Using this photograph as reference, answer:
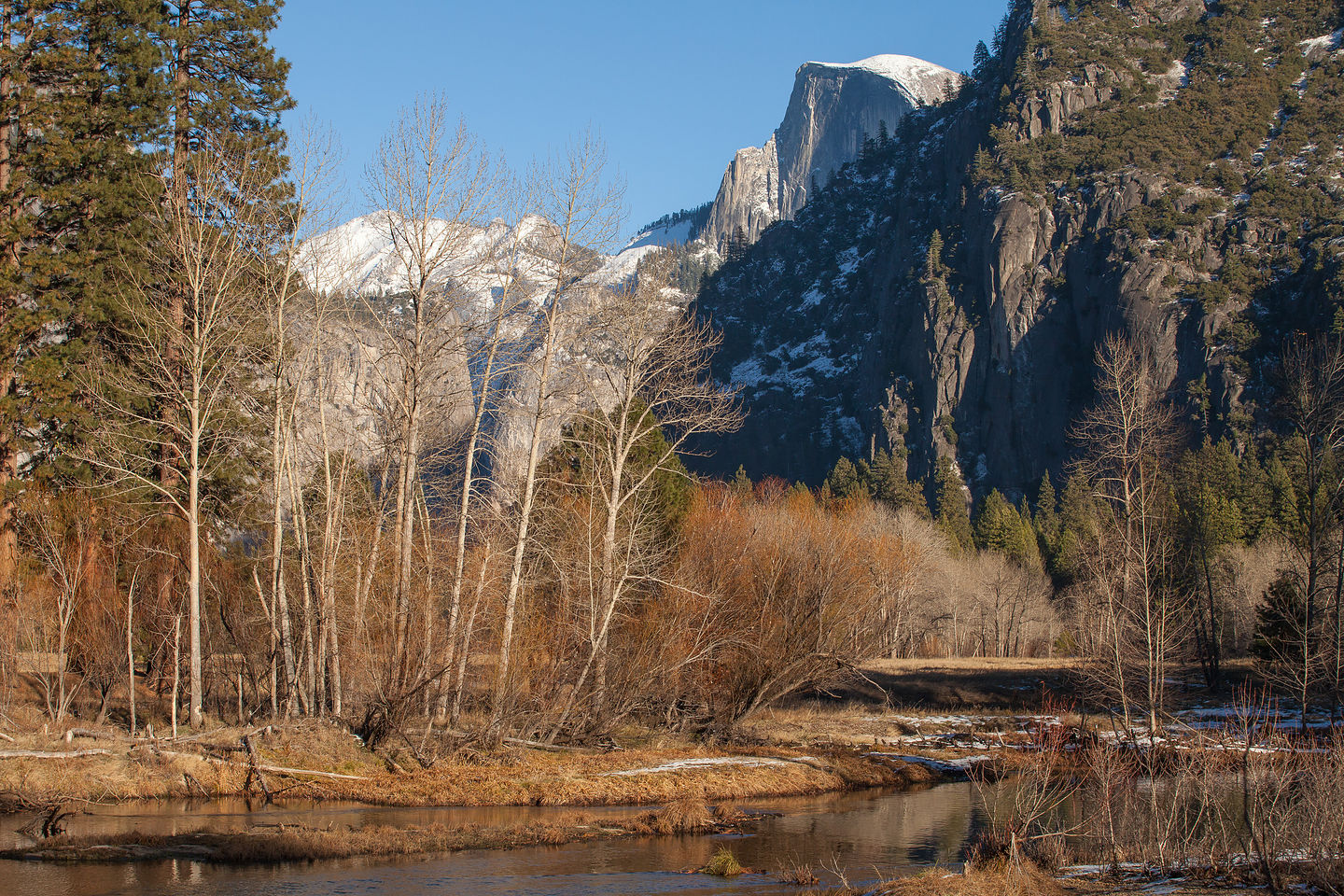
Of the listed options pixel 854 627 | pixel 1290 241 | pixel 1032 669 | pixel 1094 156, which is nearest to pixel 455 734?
pixel 854 627

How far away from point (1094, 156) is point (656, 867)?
152 meters

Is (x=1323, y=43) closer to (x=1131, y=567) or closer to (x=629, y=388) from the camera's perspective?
(x=1131, y=567)

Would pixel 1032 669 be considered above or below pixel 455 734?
below

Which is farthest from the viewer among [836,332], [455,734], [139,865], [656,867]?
[836,332]

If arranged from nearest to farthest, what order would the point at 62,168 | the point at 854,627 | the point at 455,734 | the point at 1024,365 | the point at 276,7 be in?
the point at 455,734 → the point at 62,168 → the point at 276,7 → the point at 854,627 → the point at 1024,365

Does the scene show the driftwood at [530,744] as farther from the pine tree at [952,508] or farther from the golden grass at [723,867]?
the pine tree at [952,508]

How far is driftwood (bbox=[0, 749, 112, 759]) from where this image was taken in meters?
19.2

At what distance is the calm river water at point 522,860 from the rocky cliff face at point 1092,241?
104 meters

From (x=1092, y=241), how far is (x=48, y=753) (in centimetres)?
14464

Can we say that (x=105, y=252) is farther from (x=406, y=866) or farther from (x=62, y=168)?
(x=406, y=866)

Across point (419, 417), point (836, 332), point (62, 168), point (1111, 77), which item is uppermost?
point (1111, 77)

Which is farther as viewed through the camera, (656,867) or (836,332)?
(836,332)

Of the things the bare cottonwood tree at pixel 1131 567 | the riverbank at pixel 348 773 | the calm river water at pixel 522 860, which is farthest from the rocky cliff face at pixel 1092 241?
the calm river water at pixel 522 860

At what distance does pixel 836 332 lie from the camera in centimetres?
19712
